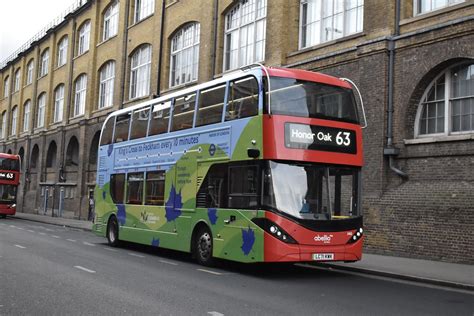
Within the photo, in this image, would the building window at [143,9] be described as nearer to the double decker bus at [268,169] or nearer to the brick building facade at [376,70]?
the brick building facade at [376,70]

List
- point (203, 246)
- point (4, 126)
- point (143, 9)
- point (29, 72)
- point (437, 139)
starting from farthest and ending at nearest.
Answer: point (4, 126)
point (29, 72)
point (143, 9)
point (437, 139)
point (203, 246)

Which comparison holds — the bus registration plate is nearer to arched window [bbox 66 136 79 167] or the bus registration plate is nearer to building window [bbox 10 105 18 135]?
arched window [bbox 66 136 79 167]

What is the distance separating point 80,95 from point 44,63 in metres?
10.5

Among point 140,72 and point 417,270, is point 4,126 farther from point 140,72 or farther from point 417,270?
point 417,270

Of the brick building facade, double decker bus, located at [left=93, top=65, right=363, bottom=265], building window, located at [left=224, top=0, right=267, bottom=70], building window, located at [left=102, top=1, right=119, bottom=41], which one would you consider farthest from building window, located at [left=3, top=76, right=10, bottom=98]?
double decker bus, located at [left=93, top=65, right=363, bottom=265]

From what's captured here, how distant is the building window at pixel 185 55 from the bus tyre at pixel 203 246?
15.1 metres

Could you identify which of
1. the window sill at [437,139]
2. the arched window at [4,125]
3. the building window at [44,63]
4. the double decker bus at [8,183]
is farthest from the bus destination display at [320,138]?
the arched window at [4,125]

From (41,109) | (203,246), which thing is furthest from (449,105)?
(41,109)

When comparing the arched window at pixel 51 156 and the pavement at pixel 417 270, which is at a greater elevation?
the arched window at pixel 51 156

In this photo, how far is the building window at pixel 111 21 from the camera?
35.8m

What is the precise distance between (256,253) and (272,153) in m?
1.95

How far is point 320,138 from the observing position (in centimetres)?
1091

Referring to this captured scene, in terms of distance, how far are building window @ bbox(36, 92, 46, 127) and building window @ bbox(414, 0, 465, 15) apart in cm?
3746

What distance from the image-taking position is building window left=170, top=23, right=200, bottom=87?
27.0m
